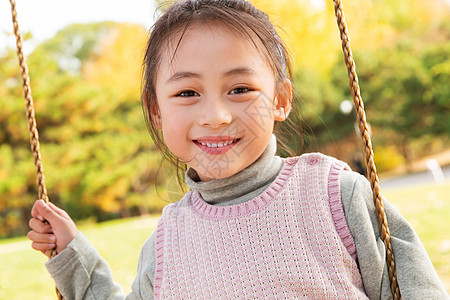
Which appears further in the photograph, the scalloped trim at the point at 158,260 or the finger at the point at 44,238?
the finger at the point at 44,238

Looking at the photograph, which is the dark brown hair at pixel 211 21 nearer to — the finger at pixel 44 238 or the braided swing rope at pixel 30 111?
the braided swing rope at pixel 30 111

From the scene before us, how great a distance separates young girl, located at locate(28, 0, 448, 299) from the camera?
1.10 meters

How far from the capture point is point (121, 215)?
16.6 meters

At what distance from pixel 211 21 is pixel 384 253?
26.4 inches

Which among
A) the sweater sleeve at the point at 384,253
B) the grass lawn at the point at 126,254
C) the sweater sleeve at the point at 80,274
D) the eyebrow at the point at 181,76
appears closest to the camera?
the sweater sleeve at the point at 384,253

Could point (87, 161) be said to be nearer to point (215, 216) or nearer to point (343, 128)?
point (343, 128)

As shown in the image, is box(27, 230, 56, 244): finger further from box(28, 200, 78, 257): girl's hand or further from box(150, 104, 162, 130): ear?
box(150, 104, 162, 130): ear

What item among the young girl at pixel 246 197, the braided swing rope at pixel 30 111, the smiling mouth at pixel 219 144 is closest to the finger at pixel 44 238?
the braided swing rope at pixel 30 111

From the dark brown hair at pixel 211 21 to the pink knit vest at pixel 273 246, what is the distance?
10.8 inches

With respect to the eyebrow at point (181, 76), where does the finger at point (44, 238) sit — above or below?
below

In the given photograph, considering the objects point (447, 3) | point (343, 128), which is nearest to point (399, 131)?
point (343, 128)

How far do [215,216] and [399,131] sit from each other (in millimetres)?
19308

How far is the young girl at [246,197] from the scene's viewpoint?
3.62 feet

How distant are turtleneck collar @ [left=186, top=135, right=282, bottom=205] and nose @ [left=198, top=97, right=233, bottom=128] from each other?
169 millimetres
